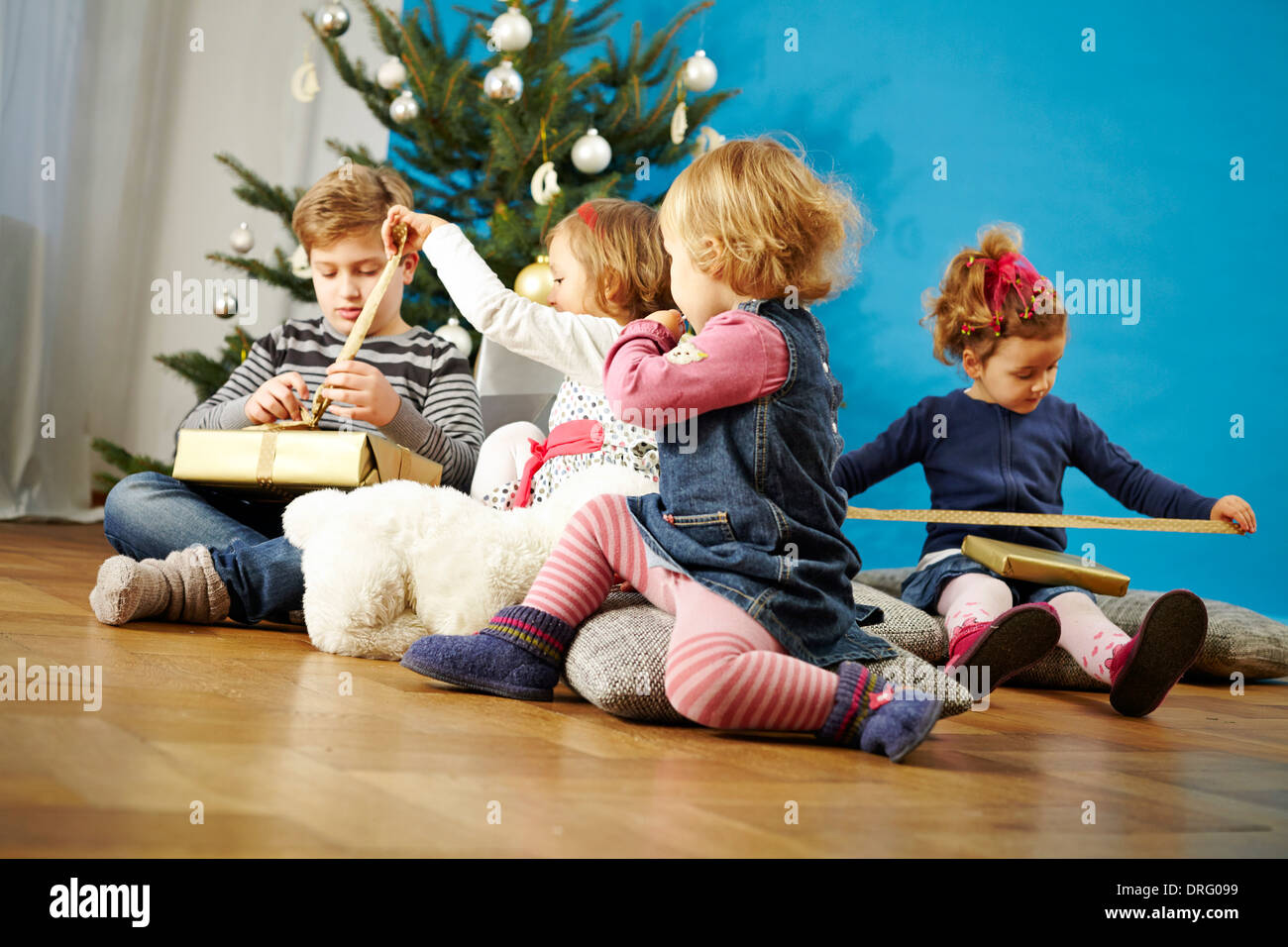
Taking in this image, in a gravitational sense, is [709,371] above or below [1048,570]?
above

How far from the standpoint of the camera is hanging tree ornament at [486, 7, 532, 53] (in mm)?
2334

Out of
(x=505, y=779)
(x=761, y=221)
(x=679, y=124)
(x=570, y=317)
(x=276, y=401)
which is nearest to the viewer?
(x=505, y=779)

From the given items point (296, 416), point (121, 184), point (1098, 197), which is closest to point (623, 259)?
point (296, 416)

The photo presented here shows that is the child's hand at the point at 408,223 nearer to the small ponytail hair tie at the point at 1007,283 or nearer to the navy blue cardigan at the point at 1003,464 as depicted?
the navy blue cardigan at the point at 1003,464

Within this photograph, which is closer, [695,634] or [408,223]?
[695,634]

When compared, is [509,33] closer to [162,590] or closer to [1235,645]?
[162,590]

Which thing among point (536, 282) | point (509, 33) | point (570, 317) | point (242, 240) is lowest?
point (570, 317)

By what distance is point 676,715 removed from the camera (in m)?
1.04

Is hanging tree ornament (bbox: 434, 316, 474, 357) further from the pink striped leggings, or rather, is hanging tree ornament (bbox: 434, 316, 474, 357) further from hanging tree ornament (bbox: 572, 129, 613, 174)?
the pink striped leggings

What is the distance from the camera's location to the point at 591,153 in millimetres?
2518

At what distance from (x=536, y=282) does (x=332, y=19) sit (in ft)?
2.54
